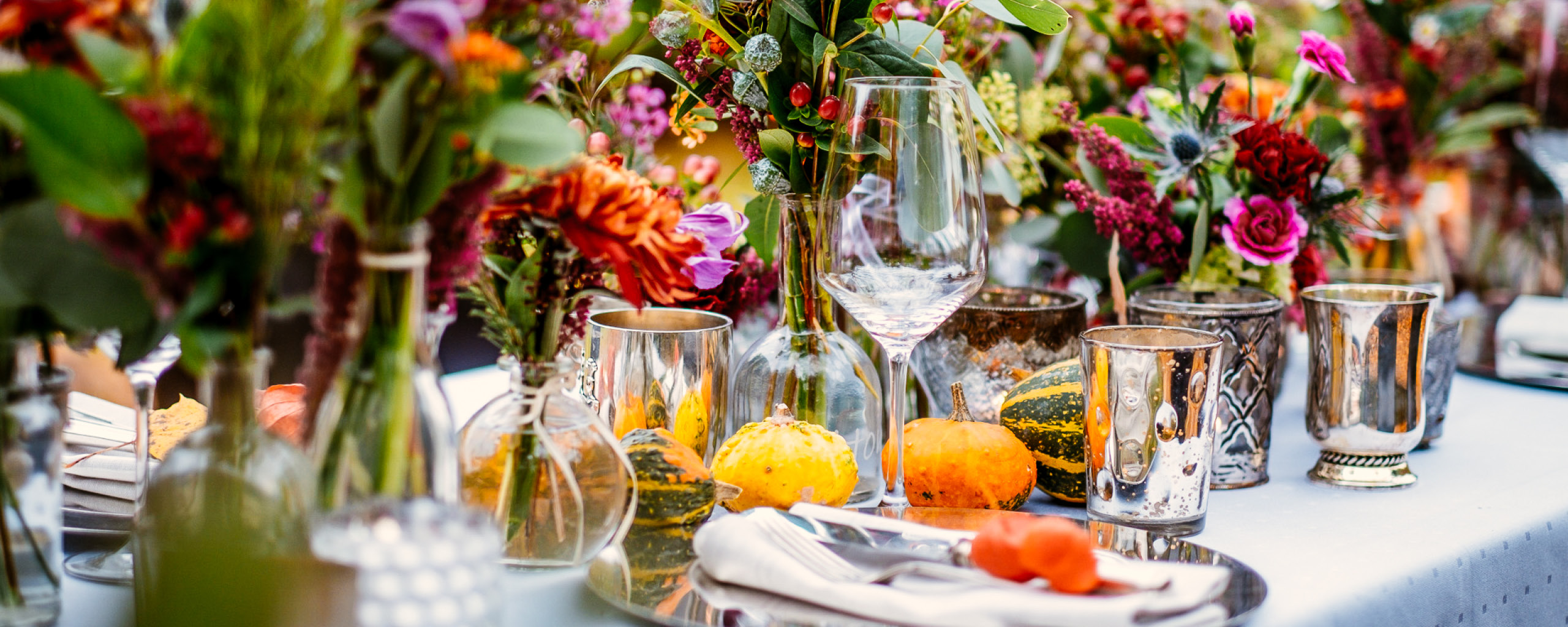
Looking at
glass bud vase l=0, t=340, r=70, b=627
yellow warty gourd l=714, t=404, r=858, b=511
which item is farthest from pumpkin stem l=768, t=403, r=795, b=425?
glass bud vase l=0, t=340, r=70, b=627

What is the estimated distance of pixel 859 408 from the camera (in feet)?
3.05

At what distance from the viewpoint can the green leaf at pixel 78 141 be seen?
0.48 m

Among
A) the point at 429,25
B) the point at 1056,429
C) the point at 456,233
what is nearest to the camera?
the point at 429,25

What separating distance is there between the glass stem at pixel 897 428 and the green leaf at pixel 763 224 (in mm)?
230

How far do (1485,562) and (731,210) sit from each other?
0.60m

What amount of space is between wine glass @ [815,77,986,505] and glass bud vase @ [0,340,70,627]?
0.46 m

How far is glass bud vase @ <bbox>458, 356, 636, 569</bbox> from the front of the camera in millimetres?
686

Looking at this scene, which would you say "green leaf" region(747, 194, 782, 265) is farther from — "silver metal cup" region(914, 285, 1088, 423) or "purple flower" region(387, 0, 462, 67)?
"purple flower" region(387, 0, 462, 67)

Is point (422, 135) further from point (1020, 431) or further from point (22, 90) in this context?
point (1020, 431)

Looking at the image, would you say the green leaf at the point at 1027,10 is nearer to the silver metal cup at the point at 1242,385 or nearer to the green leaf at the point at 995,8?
the green leaf at the point at 995,8

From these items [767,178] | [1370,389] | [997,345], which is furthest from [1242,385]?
[767,178]

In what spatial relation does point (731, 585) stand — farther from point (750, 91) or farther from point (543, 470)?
point (750, 91)

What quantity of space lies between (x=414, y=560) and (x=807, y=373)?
454 millimetres

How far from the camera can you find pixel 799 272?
0.93m
